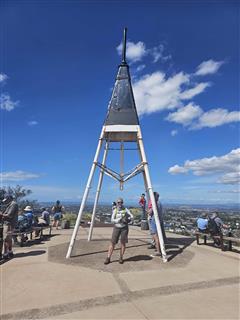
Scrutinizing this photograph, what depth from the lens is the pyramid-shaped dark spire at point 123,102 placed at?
9820 millimetres

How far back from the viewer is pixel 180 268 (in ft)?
24.4

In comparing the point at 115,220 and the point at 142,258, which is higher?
the point at 115,220

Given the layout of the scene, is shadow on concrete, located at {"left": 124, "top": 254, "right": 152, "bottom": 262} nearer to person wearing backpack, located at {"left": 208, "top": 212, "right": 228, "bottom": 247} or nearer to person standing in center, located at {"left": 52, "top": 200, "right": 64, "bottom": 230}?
person wearing backpack, located at {"left": 208, "top": 212, "right": 228, "bottom": 247}

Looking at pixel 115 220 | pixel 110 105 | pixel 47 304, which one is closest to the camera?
pixel 47 304

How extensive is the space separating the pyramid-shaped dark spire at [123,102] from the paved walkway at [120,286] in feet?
13.4

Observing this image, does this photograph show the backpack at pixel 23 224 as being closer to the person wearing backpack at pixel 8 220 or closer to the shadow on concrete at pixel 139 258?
the person wearing backpack at pixel 8 220

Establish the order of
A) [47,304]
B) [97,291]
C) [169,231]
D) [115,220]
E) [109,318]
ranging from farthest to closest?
[169,231]
[115,220]
[97,291]
[47,304]
[109,318]

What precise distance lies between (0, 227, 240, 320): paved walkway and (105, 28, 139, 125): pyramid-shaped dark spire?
408 cm

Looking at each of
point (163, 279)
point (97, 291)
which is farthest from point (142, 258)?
point (97, 291)

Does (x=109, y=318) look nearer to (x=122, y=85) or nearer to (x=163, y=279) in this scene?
(x=163, y=279)

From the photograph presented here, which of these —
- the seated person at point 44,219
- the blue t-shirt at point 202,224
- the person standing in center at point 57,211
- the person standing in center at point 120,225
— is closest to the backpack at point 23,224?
the seated person at point 44,219

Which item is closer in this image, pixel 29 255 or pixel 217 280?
pixel 217 280

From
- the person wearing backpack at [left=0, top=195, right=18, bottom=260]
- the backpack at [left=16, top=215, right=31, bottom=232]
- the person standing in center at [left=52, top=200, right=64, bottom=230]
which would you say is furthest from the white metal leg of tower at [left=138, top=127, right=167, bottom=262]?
the person standing in center at [left=52, top=200, right=64, bottom=230]

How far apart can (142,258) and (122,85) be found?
5.55m
